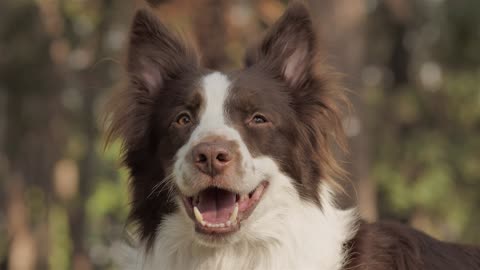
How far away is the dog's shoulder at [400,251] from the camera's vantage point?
6.96m

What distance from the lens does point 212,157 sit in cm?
634

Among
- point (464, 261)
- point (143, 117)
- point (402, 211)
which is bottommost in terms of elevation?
point (402, 211)

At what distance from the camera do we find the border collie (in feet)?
21.5

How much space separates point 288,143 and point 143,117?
1265mm

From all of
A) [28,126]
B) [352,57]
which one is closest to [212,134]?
[352,57]

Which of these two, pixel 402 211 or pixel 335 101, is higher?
pixel 335 101

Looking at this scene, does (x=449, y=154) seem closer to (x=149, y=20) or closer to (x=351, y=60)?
(x=351, y=60)

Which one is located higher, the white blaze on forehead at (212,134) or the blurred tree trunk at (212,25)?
the white blaze on forehead at (212,134)

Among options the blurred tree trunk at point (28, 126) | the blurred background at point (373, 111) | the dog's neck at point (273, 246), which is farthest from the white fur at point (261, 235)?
the blurred tree trunk at point (28, 126)

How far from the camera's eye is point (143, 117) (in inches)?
289

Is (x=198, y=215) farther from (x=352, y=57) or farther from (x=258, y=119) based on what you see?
(x=352, y=57)

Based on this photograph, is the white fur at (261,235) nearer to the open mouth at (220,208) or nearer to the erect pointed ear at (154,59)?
the open mouth at (220,208)

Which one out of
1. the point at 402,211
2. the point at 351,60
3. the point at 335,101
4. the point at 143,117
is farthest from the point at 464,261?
the point at 402,211

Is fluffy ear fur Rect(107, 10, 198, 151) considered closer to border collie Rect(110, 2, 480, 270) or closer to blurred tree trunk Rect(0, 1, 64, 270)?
border collie Rect(110, 2, 480, 270)
